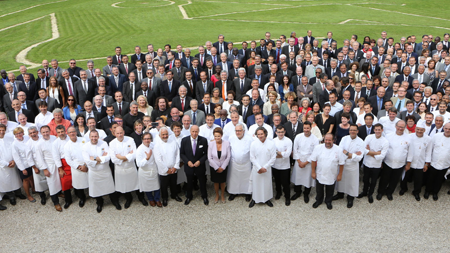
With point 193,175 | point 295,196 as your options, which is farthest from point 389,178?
point 193,175

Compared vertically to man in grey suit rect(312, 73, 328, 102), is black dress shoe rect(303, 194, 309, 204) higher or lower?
lower

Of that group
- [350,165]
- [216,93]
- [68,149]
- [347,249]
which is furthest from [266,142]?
[68,149]

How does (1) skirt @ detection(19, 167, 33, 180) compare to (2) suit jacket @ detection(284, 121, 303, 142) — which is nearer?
(1) skirt @ detection(19, 167, 33, 180)

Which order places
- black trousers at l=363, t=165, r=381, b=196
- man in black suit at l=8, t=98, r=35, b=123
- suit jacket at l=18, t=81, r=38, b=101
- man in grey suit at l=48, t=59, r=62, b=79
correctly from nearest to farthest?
1. black trousers at l=363, t=165, r=381, b=196
2. man in black suit at l=8, t=98, r=35, b=123
3. suit jacket at l=18, t=81, r=38, b=101
4. man in grey suit at l=48, t=59, r=62, b=79

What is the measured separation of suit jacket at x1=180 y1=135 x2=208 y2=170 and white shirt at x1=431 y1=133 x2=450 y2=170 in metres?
6.00

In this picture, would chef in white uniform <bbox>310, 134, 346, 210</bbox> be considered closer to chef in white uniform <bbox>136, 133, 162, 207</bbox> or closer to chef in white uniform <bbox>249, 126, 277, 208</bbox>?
chef in white uniform <bbox>249, 126, 277, 208</bbox>

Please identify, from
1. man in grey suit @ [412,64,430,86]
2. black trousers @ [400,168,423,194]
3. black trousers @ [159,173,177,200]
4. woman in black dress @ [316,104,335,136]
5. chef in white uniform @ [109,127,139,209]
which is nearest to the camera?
chef in white uniform @ [109,127,139,209]

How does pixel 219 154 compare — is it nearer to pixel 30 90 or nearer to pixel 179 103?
pixel 179 103

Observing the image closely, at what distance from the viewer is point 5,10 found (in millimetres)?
48000

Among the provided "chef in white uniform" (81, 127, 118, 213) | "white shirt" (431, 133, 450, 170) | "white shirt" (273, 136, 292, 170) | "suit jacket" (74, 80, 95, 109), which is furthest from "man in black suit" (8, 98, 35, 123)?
"white shirt" (431, 133, 450, 170)

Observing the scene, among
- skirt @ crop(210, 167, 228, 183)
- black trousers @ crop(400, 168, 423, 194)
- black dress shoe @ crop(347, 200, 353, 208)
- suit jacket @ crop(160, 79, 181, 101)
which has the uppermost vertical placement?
suit jacket @ crop(160, 79, 181, 101)

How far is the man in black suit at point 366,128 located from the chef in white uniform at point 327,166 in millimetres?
1438

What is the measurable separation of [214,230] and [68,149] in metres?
4.08

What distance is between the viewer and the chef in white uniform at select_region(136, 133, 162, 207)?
8.56 metres
